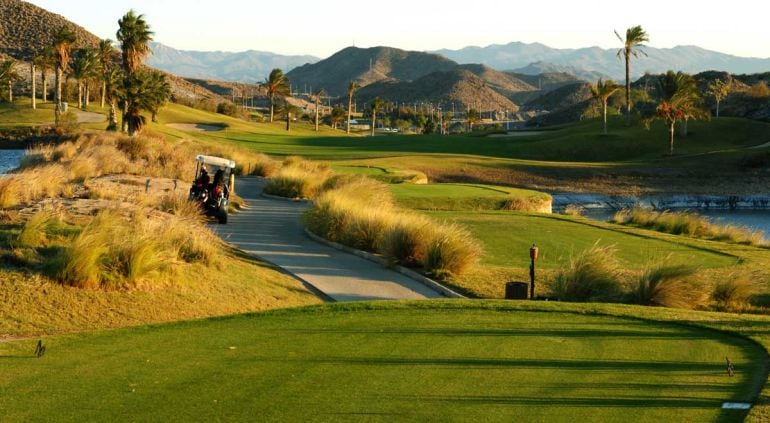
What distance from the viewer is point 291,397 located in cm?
823

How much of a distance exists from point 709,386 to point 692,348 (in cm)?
195

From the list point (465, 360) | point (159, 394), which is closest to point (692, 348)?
point (465, 360)

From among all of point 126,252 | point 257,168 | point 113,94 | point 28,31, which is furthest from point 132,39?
point 28,31

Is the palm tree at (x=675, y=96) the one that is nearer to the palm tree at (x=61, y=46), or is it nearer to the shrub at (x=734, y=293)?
the palm tree at (x=61, y=46)

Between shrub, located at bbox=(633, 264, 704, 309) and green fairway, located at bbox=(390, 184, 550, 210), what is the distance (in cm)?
1720

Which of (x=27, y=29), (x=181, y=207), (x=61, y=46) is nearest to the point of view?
(x=181, y=207)

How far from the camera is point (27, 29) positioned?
15312 cm

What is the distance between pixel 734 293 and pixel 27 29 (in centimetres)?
15573

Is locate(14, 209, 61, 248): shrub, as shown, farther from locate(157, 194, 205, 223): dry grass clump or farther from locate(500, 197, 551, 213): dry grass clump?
locate(500, 197, 551, 213): dry grass clump

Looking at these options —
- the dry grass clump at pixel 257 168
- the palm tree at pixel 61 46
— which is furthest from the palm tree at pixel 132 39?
the dry grass clump at pixel 257 168

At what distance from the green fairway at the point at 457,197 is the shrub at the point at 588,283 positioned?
1620 cm

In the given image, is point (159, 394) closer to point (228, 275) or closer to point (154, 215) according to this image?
point (228, 275)

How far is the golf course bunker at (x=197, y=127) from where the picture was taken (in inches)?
3499

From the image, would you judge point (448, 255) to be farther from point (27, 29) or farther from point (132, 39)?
point (27, 29)
